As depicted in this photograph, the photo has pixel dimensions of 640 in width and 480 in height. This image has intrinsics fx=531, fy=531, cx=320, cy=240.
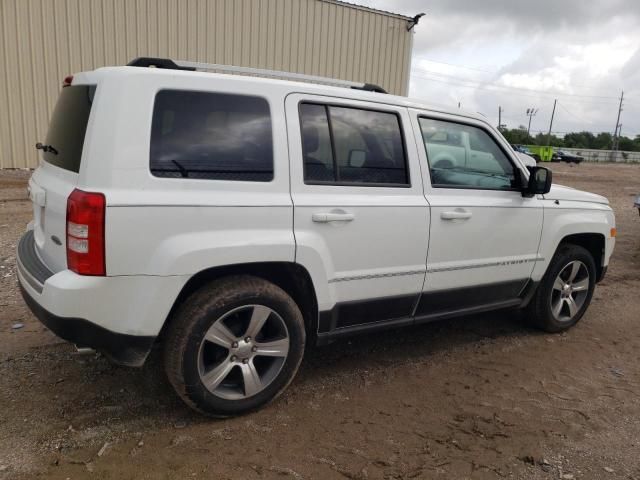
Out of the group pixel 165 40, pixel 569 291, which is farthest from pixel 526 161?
pixel 165 40

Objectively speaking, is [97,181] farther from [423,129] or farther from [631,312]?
[631,312]

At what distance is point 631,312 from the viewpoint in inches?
209

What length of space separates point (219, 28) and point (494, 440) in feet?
45.8

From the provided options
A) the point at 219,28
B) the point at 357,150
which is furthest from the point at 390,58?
the point at 357,150

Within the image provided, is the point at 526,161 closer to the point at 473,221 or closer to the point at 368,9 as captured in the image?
the point at 473,221

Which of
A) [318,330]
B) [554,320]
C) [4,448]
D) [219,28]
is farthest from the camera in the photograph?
[219,28]

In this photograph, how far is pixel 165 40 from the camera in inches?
549

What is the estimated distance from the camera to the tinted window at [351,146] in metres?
3.09

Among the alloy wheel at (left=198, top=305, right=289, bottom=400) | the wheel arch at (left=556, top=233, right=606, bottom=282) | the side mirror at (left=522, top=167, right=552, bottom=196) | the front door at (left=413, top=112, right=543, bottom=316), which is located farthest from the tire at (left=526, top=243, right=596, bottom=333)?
the alloy wheel at (left=198, top=305, right=289, bottom=400)

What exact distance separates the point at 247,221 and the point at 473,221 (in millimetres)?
1696

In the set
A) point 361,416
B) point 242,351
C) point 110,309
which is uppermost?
point 110,309

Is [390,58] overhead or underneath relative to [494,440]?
overhead

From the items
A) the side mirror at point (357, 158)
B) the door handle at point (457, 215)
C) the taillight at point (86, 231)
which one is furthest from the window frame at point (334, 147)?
the taillight at point (86, 231)

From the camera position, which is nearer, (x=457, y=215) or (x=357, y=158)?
(x=357, y=158)
